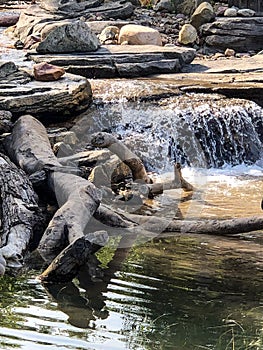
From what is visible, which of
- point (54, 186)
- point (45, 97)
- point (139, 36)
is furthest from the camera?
point (139, 36)

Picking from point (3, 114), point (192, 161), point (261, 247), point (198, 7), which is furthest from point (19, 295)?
point (198, 7)

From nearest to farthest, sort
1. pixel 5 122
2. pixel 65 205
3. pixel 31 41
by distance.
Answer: pixel 65 205
pixel 5 122
pixel 31 41

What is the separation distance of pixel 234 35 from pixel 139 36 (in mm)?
2104

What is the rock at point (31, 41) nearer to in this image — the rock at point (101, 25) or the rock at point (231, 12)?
the rock at point (101, 25)

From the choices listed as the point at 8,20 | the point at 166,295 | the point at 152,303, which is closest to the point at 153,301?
the point at 152,303

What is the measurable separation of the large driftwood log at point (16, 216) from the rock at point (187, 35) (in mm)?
7527

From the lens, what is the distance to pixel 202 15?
14.0m

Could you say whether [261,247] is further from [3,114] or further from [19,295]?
[3,114]

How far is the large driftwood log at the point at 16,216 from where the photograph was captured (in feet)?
16.4

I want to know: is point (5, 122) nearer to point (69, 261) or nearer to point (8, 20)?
point (69, 261)

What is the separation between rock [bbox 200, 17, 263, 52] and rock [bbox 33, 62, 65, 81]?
5119mm

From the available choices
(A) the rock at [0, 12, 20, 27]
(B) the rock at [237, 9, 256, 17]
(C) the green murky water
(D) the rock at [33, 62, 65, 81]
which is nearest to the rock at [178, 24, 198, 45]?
(B) the rock at [237, 9, 256, 17]

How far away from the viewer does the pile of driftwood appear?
4.80 m

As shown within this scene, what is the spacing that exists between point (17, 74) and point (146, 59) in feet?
9.11
